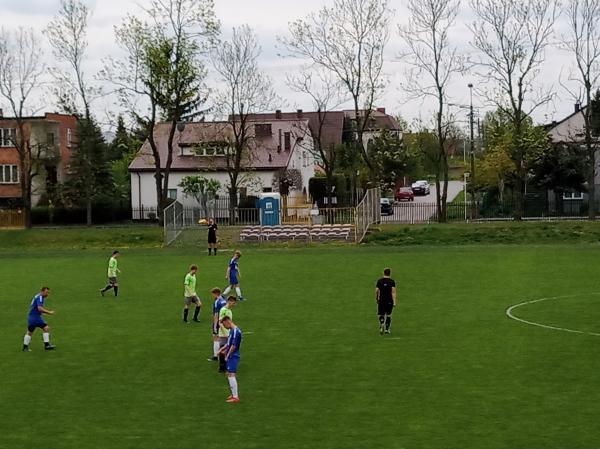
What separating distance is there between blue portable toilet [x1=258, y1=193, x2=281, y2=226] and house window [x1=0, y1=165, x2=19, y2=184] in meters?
31.9

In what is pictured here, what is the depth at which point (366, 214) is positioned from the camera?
56875mm

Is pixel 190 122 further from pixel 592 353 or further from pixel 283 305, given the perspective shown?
pixel 592 353

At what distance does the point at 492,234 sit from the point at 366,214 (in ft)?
26.1

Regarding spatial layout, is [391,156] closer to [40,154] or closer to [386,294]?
[40,154]

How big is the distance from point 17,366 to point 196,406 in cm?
645

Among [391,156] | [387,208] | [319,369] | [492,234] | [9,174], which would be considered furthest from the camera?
[391,156]

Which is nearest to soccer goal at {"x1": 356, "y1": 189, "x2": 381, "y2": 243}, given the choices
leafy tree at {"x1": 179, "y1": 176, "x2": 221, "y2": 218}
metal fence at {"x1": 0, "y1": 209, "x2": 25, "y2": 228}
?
leafy tree at {"x1": 179, "y1": 176, "x2": 221, "y2": 218}

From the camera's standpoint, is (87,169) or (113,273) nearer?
(113,273)

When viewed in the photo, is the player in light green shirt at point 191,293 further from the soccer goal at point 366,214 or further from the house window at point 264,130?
the house window at point 264,130

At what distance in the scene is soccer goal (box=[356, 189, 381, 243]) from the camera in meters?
55.6

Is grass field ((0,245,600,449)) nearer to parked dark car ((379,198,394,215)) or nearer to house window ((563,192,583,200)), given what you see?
parked dark car ((379,198,394,215))

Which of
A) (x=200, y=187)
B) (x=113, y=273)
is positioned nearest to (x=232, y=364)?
(x=113, y=273)

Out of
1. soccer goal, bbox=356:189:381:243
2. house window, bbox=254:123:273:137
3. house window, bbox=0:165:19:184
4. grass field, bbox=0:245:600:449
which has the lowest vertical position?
grass field, bbox=0:245:600:449

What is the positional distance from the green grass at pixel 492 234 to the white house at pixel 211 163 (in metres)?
23.4
